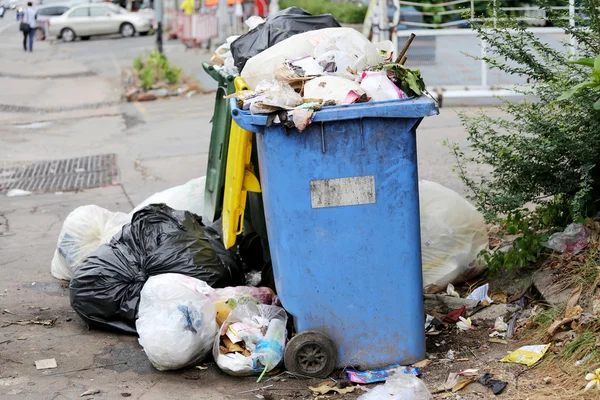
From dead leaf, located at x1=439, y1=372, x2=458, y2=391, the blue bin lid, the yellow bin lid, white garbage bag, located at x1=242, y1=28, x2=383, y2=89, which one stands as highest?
white garbage bag, located at x1=242, y1=28, x2=383, y2=89

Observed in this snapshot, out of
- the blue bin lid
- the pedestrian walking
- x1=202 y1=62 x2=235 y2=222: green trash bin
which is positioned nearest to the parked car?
the pedestrian walking

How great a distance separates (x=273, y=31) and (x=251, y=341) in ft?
5.86

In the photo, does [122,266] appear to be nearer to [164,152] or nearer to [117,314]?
[117,314]

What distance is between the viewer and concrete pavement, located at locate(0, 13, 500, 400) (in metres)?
3.68

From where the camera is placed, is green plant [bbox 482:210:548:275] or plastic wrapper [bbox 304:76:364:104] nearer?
plastic wrapper [bbox 304:76:364:104]

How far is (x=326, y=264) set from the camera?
3.58 metres

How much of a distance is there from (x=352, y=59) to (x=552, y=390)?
1.77 meters

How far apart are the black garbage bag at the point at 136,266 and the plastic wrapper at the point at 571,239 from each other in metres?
1.75

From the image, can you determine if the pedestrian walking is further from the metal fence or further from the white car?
the metal fence

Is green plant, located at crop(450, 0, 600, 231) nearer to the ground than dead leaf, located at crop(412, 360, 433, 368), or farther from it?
farther from it

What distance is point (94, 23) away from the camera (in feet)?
97.2

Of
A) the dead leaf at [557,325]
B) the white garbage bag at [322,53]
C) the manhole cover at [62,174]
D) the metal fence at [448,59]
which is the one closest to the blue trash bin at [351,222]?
the white garbage bag at [322,53]

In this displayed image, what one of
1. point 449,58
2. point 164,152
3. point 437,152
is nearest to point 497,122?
point 437,152

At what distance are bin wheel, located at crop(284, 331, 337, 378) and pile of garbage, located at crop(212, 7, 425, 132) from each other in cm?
93
